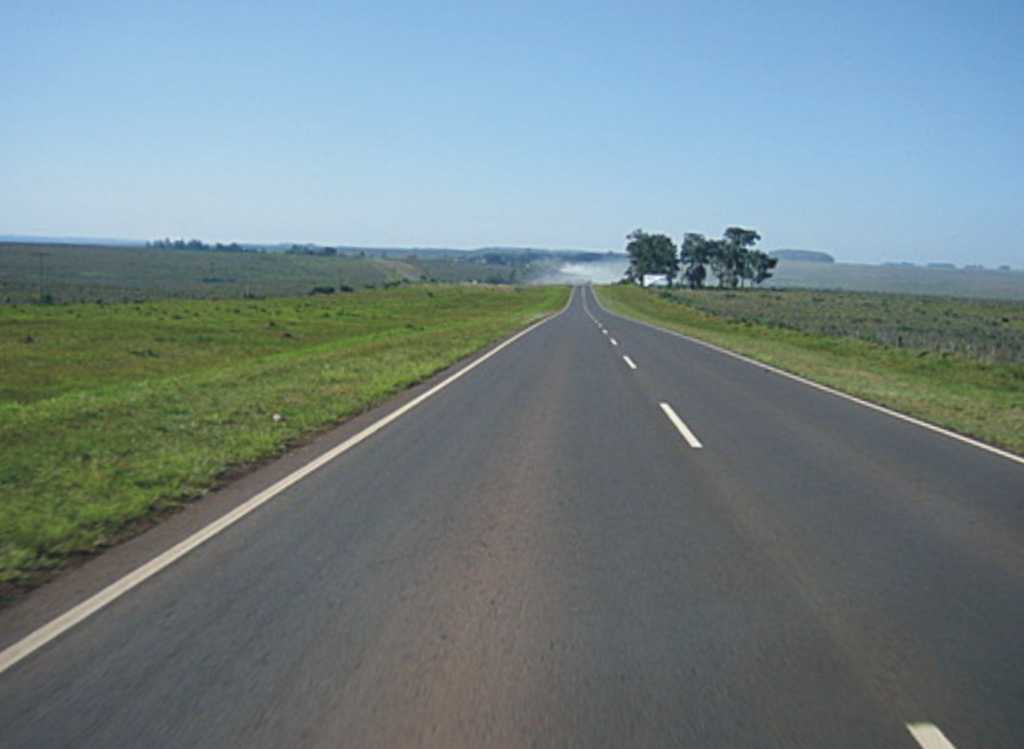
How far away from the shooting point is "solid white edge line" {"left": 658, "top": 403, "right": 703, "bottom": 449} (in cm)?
1023

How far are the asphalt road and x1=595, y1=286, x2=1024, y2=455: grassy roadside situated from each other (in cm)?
465

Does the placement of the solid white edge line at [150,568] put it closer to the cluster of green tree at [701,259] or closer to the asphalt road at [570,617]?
the asphalt road at [570,617]

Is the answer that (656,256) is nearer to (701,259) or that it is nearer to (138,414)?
(701,259)

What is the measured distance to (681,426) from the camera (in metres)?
11.5

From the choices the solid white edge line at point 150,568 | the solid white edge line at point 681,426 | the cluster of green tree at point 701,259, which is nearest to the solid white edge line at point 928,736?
the solid white edge line at point 150,568

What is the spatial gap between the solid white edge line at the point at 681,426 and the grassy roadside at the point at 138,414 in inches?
179

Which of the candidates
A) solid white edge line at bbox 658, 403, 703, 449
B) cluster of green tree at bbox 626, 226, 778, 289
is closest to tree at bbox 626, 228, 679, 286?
cluster of green tree at bbox 626, 226, 778, 289

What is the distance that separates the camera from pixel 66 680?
391 cm

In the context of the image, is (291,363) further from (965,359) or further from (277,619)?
(965,359)

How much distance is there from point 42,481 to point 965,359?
24.4 metres

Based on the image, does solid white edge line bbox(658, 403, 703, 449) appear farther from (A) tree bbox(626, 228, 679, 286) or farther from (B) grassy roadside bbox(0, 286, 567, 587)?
(A) tree bbox(626, 228, 679, 286)

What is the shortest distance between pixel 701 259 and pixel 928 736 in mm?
161055

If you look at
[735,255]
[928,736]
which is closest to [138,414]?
[928,736]

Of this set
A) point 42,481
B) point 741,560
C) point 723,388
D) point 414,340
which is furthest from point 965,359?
point 42,481
